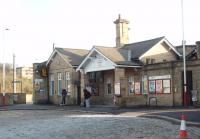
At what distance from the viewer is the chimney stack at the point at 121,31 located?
154ft

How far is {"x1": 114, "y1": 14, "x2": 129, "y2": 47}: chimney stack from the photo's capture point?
46938mm

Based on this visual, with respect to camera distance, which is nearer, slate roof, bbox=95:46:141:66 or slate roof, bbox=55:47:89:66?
slate roof, bbox=95:46:141:66

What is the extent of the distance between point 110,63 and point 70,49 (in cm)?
1118

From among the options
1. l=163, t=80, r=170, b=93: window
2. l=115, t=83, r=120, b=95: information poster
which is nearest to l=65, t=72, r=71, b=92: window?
l=115, t=83, r=120, b=95: information poster

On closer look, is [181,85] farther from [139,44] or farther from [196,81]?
[139,44]

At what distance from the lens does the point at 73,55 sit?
1759 inches

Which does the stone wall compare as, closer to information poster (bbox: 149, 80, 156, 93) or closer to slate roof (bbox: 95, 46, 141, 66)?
slate roof (bbox: 95, 46, 141, 66)

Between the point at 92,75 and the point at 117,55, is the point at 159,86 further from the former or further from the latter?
the point at 92,75

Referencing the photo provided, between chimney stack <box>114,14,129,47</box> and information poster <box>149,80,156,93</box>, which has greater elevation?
chimney stack <box>114,14,129,47</box>

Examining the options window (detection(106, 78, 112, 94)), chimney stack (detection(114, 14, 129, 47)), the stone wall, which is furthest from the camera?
chimney stack (detection(114, 14, 129, 47))

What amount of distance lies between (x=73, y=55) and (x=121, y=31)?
6333 mm

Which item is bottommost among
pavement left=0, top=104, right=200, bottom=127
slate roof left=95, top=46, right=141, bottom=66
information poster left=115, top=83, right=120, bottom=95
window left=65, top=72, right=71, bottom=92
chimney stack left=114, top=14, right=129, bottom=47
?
pavement left=0, top=104, right=200, bottom=127

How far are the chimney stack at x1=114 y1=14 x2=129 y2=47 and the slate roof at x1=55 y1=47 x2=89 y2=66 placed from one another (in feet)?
12.7

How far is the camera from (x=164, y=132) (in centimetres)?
1588
